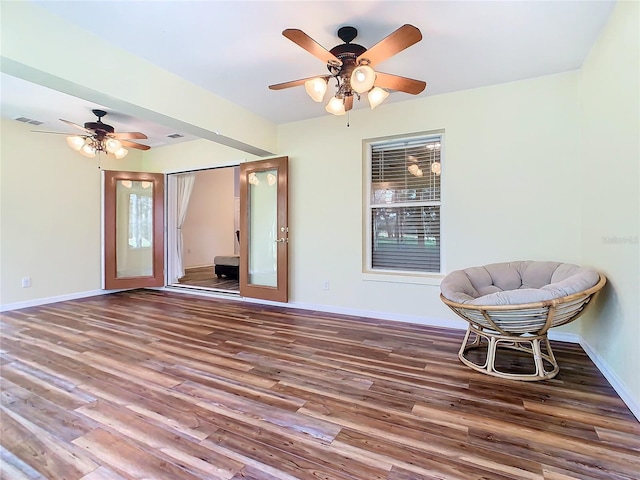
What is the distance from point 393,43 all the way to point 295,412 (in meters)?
2.43

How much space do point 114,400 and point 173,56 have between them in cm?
276

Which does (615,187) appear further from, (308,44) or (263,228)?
(263,228)

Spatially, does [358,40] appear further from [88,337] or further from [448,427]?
[88,337]

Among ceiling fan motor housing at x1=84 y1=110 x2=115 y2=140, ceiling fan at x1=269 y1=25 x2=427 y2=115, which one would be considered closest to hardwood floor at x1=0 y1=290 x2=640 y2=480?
ceiling fan at x1=269 y1=25 x2=427 y2=115

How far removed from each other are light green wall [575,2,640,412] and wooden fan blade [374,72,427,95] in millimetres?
1250

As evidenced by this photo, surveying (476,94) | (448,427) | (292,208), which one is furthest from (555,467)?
(292,208)

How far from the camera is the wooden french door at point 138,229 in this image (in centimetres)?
560

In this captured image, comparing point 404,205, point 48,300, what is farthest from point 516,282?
point 48,300

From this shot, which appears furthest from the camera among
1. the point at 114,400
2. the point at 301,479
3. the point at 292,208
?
the point at 292,208

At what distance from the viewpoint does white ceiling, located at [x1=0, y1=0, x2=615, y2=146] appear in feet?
7.18

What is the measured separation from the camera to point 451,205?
141 inches

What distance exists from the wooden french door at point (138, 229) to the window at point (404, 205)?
3.94 meters

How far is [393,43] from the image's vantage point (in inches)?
82.8

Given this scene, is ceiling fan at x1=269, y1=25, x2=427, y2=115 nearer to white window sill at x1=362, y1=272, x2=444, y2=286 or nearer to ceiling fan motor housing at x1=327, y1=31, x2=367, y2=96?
ceiling fan motor housing at x1=327, y1=31, x2=367, y2=96
